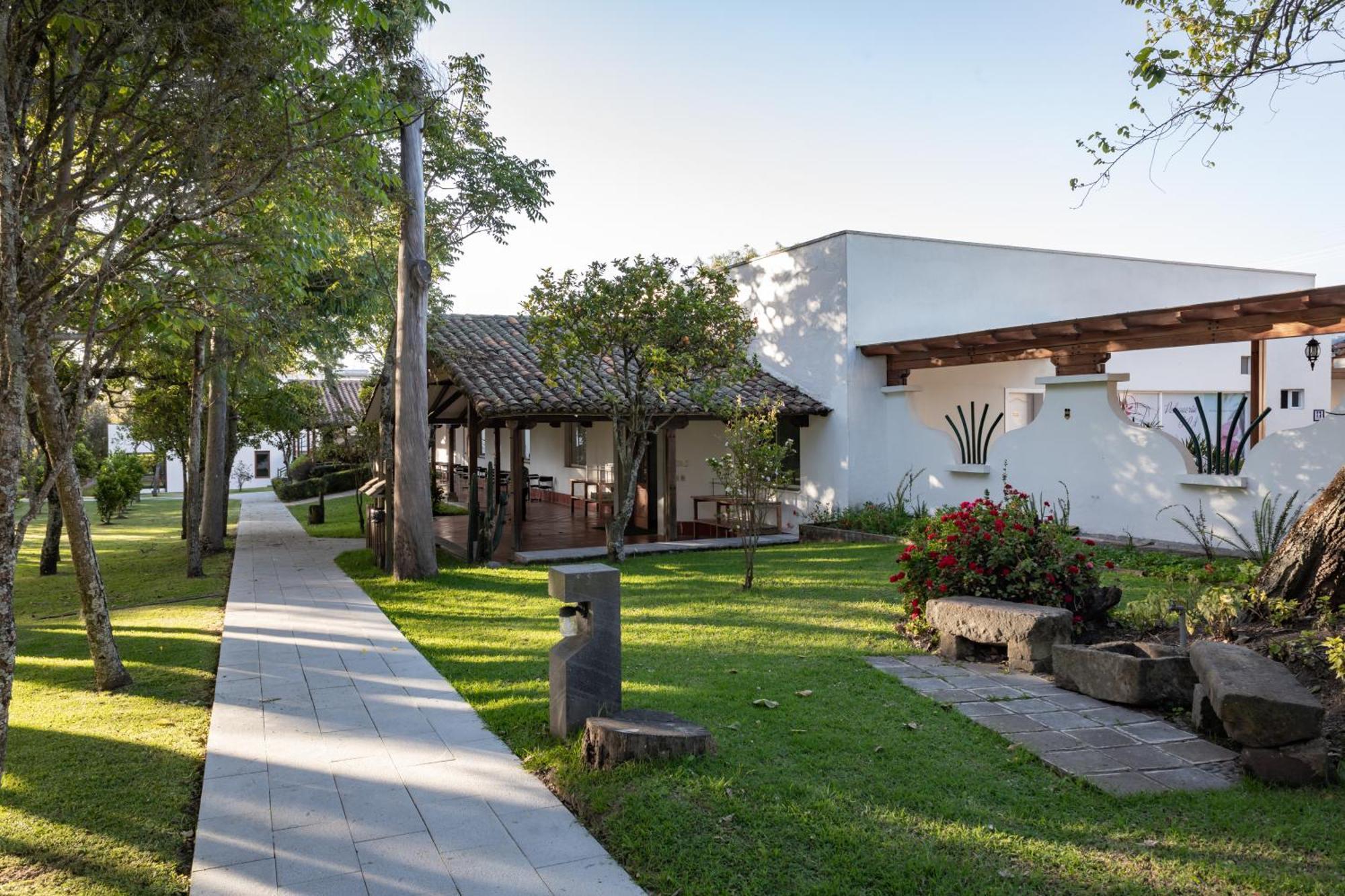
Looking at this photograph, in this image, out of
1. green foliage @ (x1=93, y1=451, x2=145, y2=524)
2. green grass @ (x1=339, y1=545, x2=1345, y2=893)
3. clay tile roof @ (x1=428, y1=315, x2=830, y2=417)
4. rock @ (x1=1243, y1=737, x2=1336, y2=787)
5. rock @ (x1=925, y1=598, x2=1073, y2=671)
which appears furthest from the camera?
green foliage @ (x1=93, y1=451, x2=145, y2=524)

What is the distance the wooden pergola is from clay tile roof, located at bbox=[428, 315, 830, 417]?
2.13 m

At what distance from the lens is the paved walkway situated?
10.4 ft

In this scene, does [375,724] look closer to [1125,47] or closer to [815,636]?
[815,636]

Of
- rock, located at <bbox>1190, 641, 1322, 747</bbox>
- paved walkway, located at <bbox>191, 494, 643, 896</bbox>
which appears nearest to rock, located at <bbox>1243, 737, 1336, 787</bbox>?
rock, located at <bbox>1190, 641, 1322, 747</bbox>

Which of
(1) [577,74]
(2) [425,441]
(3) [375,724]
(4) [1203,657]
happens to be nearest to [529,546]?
(2) [425,441]

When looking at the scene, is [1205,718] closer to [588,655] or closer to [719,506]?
[588,655]

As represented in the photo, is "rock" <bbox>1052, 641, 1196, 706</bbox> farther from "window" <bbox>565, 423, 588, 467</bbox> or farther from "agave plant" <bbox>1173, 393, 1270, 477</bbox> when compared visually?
"window" <bbox>565, 423, 588, 467</bbox>

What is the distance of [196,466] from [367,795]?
29.9 ft

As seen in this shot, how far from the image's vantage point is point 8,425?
3.20 m

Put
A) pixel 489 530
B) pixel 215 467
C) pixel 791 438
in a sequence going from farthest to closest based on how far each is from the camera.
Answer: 1. pixel 791 438
2. pixel 215 467
3. pixel 489 530

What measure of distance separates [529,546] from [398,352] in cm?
396

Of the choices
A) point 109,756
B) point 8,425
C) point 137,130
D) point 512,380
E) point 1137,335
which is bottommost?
point 109,756

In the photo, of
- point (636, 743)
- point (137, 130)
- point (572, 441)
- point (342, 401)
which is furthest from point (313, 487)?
point (636, 743)

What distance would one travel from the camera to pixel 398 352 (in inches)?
420
